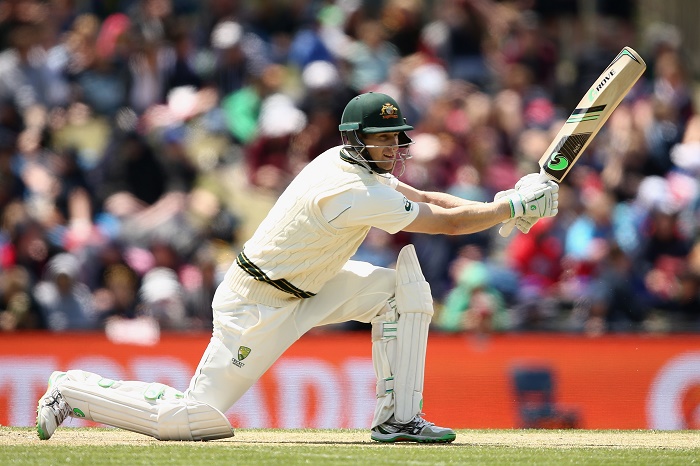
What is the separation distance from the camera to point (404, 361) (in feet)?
21.8

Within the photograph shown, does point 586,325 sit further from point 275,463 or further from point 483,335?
point 275,463

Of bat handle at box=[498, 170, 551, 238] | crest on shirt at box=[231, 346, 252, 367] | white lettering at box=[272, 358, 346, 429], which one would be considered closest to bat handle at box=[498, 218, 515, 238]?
bat handle at box=[498, 170, 551, 238]

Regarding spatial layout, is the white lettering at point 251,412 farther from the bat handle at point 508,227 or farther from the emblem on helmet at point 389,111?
the emblem on helmet at point 389,111

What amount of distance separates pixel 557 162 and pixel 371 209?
1.29 metres

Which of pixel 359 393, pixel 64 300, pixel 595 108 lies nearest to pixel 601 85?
pixel 595 108

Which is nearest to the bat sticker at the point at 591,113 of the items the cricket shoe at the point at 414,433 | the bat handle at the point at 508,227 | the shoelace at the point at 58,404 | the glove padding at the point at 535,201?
the glove padding at the point at 535,201

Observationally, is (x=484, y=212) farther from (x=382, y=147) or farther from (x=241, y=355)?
(x=241, y=355)

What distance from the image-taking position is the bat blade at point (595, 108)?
23.0 ft

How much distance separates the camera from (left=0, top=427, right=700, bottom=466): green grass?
577 cm

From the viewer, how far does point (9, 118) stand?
12336mm

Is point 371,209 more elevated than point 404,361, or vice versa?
point 371,209

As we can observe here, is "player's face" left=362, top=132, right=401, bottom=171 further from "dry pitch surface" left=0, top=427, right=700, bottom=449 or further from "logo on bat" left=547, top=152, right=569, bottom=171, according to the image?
"dry pitch surface" left=0, top=427, right=700, bottom=449

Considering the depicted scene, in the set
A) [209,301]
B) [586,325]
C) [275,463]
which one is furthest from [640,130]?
[275,463]

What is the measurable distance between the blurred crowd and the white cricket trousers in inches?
120
